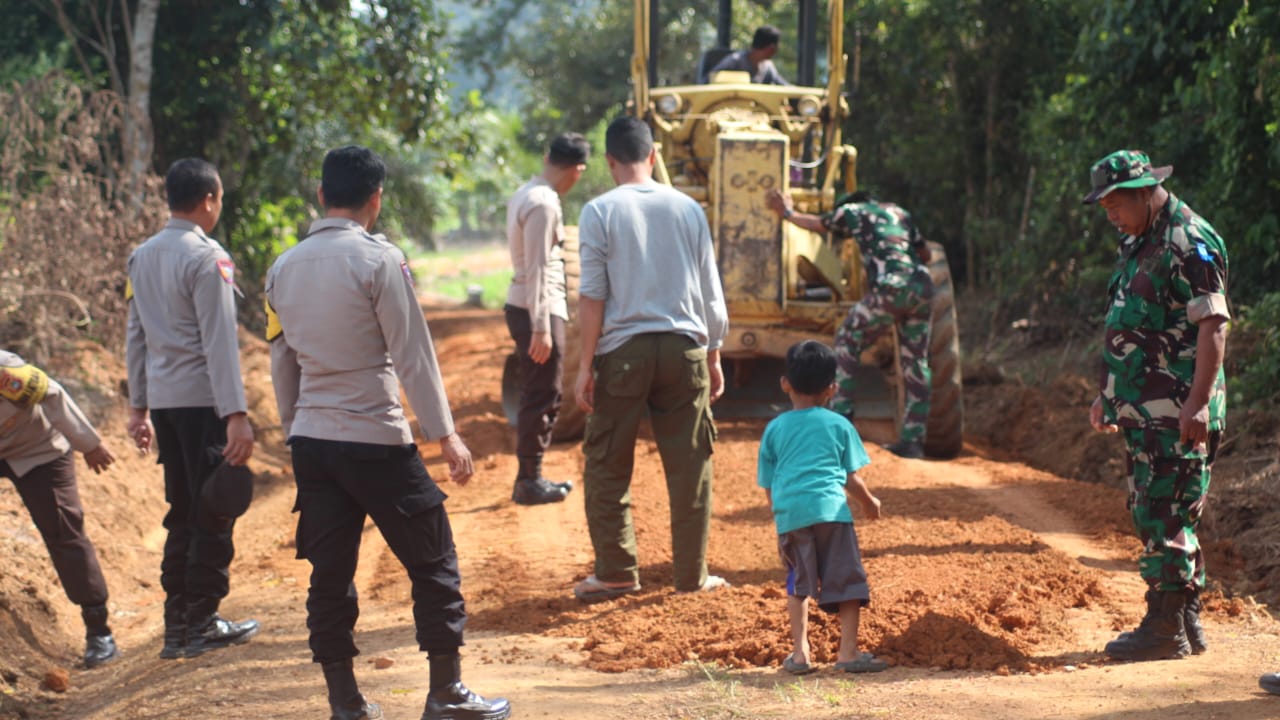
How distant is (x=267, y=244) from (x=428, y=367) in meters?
13.1

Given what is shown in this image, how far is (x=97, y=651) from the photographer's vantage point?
597cm

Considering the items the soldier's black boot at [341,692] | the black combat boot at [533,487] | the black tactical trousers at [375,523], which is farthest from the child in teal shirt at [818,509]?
the black combat boot at [533,487]

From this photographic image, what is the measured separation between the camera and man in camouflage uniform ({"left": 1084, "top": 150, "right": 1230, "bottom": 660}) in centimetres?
476

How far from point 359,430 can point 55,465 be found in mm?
2204

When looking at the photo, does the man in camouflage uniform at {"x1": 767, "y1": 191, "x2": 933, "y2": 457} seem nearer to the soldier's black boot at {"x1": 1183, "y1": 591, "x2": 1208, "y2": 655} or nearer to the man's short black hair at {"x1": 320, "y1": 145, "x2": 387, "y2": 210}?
the soldier's black boot at {"x1": 1183, "y1": 591, "x2": 1208, "y2": 655}

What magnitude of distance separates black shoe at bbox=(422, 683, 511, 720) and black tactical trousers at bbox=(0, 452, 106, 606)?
225cm

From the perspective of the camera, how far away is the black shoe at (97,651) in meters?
5.97

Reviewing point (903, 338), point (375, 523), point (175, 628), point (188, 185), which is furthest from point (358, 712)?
point (903, 338)

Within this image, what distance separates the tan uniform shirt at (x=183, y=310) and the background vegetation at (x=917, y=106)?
5313mm

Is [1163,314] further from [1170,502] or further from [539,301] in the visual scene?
[539,301]

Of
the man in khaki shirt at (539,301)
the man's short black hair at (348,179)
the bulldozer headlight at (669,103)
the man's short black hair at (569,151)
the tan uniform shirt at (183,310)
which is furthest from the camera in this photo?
the bulldozer headlight at (669,103)

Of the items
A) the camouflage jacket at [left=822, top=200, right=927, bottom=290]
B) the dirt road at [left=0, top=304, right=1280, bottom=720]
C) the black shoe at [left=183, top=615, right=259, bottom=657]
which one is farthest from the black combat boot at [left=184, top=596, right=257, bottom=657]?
the camouflage jacket at [left=822, top=200, right=927, bottom=290]

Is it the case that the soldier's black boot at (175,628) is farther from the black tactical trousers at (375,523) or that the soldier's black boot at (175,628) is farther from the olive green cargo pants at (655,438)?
the olive green cargo pants at (655,438)

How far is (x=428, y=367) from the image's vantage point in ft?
14.5
